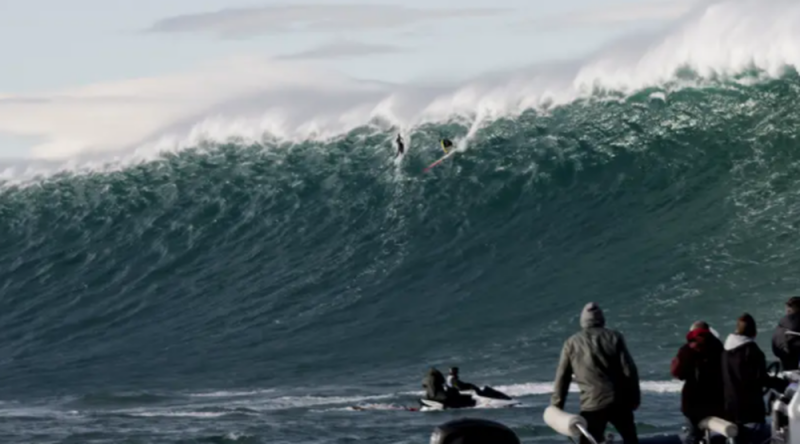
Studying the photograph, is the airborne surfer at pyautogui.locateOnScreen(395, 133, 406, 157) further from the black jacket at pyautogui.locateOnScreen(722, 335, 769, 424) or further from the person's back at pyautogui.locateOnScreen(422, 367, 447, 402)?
the black jacket at pyautogui.locateOnScreen(722, 335, 769, 424)

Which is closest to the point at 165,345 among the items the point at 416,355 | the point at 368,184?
the point at 416,355

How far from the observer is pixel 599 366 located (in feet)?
31.8

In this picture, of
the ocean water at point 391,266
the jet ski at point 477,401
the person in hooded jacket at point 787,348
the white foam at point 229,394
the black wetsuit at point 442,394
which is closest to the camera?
the person in hooded jacket at point 787,348

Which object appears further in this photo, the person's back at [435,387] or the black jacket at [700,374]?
the person's back at [435,387]

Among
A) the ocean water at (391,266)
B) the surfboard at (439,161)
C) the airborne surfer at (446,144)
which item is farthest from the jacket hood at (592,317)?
the surfboard at (439,161)

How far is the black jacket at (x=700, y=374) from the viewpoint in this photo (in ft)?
33.5

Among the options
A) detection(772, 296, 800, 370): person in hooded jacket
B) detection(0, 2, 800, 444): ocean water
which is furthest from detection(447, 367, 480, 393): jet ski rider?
detection(772, 296, 800, 370): person in hooded jacket

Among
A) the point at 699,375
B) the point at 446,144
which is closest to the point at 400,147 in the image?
the point at 446,144

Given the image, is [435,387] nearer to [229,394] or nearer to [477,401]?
[477,401]

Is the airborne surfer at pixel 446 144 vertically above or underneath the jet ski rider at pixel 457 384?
above

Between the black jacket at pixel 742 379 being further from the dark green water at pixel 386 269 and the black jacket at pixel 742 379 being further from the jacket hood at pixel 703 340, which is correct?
the dark green water at pixel 386 269

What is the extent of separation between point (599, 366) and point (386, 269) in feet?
85.0

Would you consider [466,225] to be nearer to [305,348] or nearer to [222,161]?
[305,348]

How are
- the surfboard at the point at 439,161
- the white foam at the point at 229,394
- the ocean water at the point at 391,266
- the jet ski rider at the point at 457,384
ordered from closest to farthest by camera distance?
the jet ski rider at the point at 457,384
the ocean water at the point at 391,266
the white foam at the point at 229,394
the surfboard at the point at 439,161
